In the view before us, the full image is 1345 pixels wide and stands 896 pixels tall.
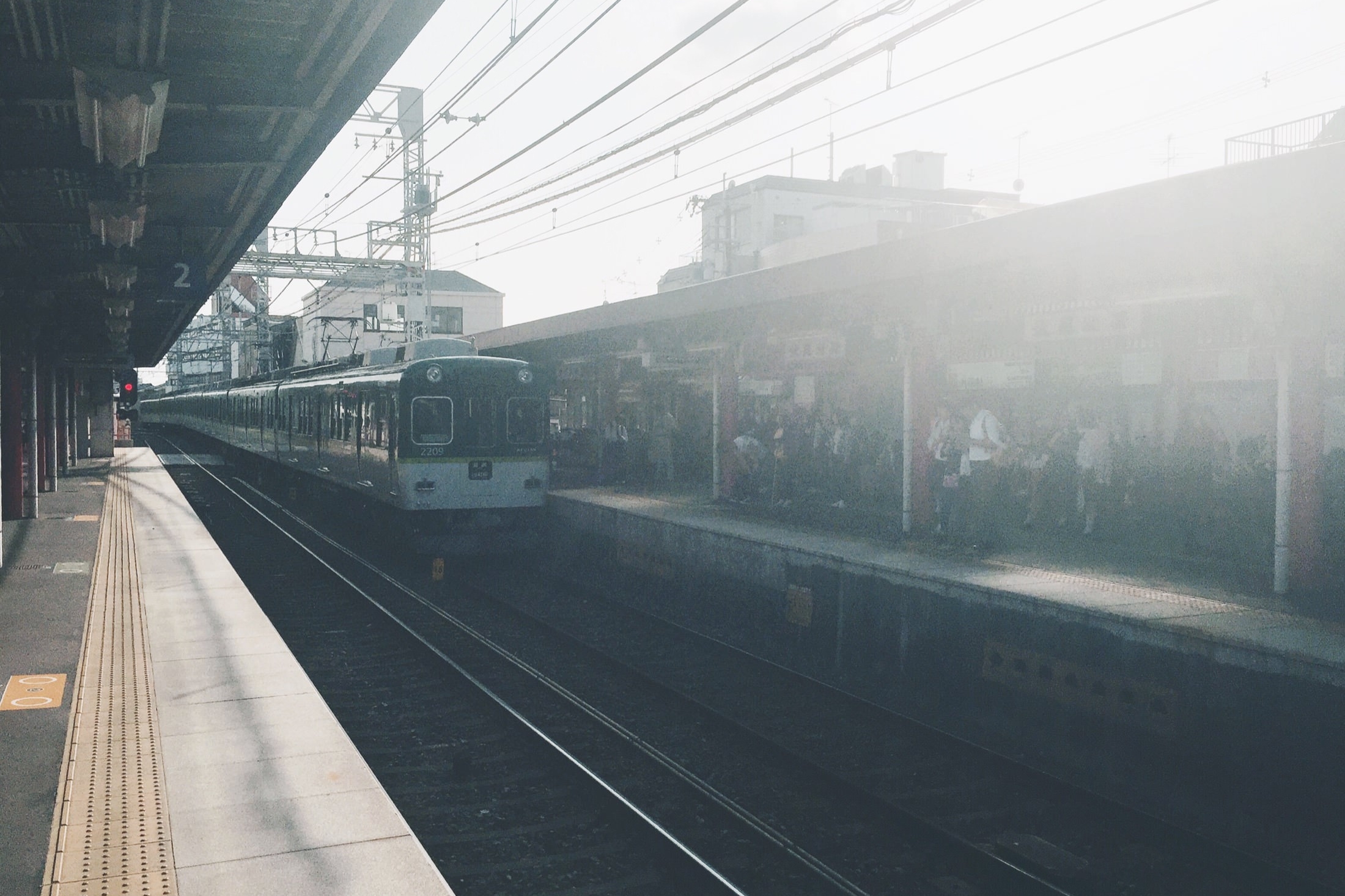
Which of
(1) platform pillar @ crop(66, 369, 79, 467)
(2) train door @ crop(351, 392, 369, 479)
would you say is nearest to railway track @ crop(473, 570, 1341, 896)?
(2) train door @ crop(351, 392, 369, 479)

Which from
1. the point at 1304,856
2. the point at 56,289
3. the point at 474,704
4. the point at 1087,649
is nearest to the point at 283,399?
the point at 56,289

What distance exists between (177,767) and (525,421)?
9.86 meters

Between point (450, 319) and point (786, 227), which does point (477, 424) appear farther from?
point (450, 319)

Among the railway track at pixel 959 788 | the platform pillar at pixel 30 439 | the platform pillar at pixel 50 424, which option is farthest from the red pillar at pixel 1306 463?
the platform pillar at pixel 50 424

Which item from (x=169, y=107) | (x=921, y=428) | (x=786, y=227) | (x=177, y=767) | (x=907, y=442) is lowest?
(x=177, y=767)

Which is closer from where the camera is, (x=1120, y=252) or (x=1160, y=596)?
(x=1160, y=596)

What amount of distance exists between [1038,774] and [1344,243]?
14.2 ft

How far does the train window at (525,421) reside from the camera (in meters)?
15.2

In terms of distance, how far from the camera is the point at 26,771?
528cm

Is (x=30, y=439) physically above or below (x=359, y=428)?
below

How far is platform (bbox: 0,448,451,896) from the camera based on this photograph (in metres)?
4.33

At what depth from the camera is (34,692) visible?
6746mm

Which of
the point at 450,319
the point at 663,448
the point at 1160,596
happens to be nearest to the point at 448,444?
the point at 663,448

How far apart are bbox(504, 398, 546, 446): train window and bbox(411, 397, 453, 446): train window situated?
0.81m
